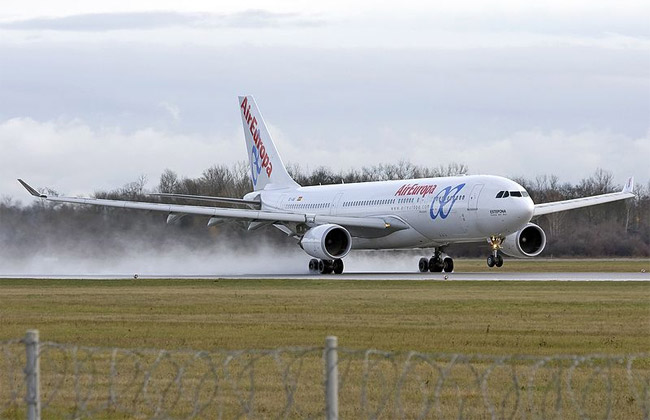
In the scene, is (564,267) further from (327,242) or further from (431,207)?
(327,242)

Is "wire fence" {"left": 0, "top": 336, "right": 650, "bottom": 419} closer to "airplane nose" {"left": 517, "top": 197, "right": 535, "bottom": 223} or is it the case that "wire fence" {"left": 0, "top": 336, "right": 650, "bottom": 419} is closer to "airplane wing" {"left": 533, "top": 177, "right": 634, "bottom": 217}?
"airplane nose" {"left": 517, "top": 197, "right": 535, "bottom": 223}

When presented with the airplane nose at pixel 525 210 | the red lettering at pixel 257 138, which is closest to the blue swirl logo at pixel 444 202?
the airplane nose at pixel 525 210

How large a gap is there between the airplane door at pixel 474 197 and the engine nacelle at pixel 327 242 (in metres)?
5.40

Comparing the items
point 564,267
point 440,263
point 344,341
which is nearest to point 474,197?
point 440,263

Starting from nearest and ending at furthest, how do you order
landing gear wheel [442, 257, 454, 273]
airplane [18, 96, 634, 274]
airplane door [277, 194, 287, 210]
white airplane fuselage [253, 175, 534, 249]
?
white airplane fuselage [253, 175, 534, 249] → airplane [18, 96, 634, 274] → landing gear wheel [442, 257, 454, 273] → airplane door [277, 194, 287, 210]

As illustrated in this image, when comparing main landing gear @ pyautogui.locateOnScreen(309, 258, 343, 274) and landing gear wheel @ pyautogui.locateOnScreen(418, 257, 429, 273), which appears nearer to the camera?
main landing gear @ pyautogui.locateOnScreen(309, 258, 343, 274)

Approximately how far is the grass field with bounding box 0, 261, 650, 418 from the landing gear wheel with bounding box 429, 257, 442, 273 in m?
14.0

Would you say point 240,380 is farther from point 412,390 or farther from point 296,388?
point 412,390

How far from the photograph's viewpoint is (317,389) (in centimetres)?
1474

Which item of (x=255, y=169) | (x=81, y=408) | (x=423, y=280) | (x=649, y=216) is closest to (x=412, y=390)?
(x=81, y=408)

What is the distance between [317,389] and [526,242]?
36.5m

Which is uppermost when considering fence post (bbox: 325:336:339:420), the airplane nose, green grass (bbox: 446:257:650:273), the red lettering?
the red lettering

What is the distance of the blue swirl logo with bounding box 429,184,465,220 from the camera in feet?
156

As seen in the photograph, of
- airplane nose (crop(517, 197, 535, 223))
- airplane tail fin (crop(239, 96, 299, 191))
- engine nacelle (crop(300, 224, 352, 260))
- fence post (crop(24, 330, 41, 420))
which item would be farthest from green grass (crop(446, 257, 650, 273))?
fence post (crop(24, 330, 41, 420))
